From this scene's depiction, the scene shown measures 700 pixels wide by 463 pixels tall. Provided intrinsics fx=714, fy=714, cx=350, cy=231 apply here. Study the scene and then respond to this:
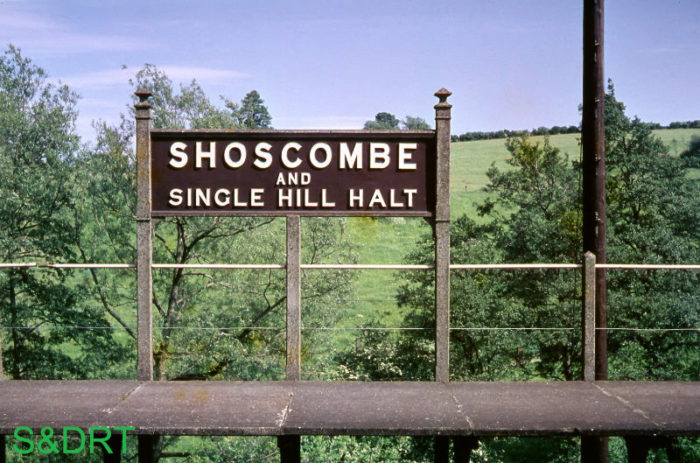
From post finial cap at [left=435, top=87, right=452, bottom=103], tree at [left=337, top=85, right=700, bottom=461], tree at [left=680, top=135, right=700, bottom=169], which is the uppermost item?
tree at [left=680, top=135, right=700, bottom=169]

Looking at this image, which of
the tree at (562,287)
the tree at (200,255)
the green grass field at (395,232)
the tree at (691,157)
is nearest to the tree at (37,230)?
the tree at (200,255)

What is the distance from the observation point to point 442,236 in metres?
7.43

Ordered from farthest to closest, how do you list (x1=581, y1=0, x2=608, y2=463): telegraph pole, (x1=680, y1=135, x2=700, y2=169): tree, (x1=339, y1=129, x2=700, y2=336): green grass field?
1. (x1=339, y1=129, x2=700, y2=336): green grass field
2. (x1=680, y1=135, x2=700, y2=169): tree
3. (x1=581, y1=0, x2=608, y2=463): telegraph pole

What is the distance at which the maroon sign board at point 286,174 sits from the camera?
7582mm

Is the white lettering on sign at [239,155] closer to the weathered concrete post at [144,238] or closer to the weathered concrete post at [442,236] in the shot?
the weathered concrete post at [144,238]

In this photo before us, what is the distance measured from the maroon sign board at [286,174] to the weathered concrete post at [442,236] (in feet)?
0.41

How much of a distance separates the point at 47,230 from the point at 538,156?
1767 cm

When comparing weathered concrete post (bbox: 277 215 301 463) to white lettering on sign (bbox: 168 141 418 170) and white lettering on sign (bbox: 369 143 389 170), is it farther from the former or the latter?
white lettering on sign (bbox: 369 143 389 170)

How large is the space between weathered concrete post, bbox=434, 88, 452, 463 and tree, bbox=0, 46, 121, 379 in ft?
52.0

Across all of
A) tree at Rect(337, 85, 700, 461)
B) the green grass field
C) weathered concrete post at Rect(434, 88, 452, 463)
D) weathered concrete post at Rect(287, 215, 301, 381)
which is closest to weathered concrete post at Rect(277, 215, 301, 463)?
weathered concrete post at Rect(287, 215, 301, 381)

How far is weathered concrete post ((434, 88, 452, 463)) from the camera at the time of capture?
740 cm

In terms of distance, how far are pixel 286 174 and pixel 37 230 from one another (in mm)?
16640

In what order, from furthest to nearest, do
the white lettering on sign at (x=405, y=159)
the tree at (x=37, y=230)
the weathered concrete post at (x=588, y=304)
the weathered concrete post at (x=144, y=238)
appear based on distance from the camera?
1. the tree at (x=37, y=230)
2. the white lettering on sign at (x=405, y=159)
3. the weathered concrete post at (x=144, y=238)
4. the weathered concrete post at (x=588, y=304)

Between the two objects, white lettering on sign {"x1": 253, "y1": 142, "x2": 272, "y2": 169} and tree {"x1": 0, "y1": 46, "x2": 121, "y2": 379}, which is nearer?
white lettering on sign {"x1": 253, "y1": 142, "x2": 272, "y2": 169}
